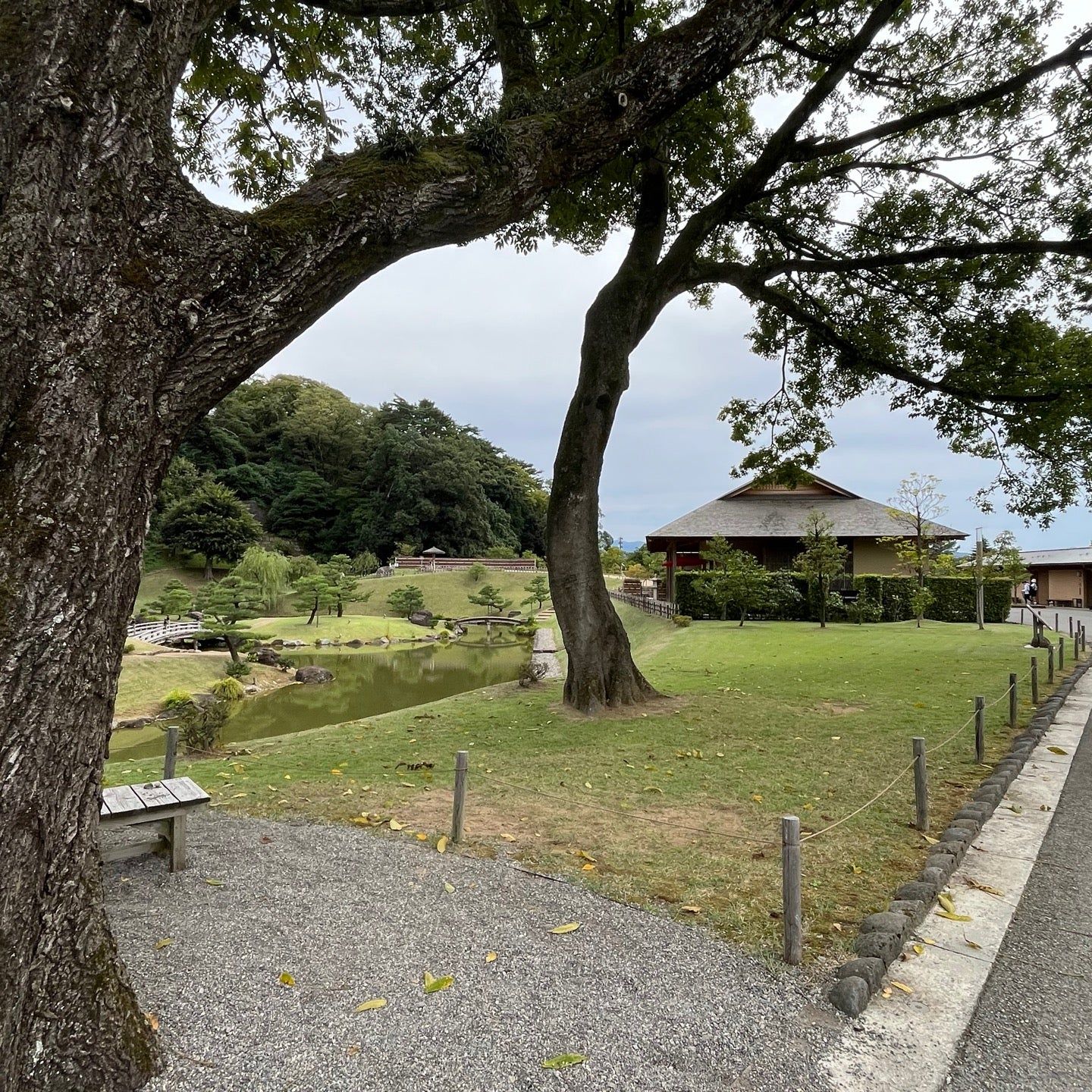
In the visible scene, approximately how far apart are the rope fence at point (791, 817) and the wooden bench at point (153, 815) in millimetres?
1548

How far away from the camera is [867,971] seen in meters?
2.75

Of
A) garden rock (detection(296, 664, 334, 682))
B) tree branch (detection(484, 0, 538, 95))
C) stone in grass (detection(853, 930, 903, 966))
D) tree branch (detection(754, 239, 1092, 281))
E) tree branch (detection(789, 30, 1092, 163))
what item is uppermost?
tree branch (detection(789, 30, 1092, 163))

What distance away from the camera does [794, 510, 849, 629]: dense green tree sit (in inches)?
775

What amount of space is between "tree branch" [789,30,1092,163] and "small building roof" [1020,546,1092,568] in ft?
84.1

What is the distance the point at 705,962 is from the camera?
288cm

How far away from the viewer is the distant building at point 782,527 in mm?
24219

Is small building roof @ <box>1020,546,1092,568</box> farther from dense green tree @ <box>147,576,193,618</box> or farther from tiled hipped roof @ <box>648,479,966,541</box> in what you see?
dense green tree @ <box>147,576,193,618</box>

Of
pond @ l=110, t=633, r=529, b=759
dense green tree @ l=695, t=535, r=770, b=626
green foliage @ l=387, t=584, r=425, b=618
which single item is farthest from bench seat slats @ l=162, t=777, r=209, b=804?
green foliage @ l=387, t=584, r=425, b=618

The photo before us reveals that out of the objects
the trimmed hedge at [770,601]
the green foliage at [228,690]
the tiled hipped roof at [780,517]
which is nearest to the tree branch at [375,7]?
the green foliage at [228,690]

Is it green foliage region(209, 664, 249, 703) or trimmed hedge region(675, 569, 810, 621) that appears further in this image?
trimmed hedge region(675, 569, 810, 621)

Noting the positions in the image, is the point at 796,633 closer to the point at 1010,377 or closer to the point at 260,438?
the point at 1010,377

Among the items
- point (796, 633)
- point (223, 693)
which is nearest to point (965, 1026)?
point (223, 693)

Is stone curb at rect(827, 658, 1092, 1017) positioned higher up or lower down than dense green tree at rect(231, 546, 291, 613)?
lower down

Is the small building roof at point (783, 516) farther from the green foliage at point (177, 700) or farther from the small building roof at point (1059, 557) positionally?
the green foliage at point (177, 700)
